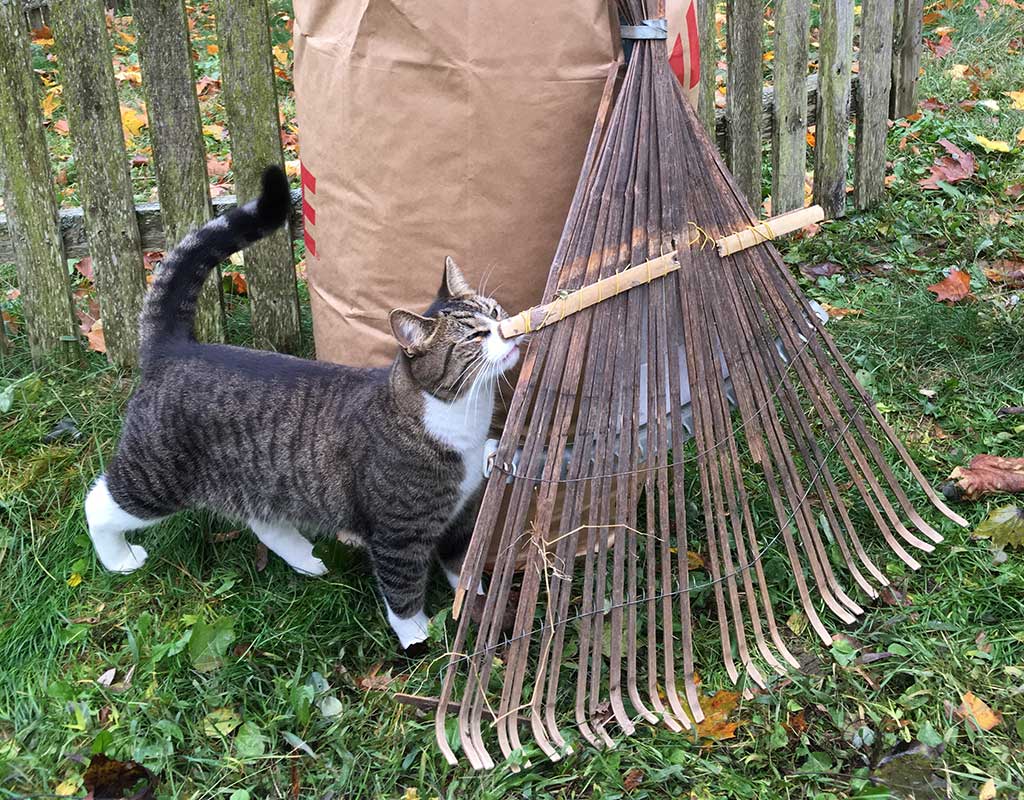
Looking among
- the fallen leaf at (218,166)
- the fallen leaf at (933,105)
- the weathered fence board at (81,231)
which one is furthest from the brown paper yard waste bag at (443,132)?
the fallen leaf at (933,105)

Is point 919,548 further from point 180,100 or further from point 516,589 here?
point 180,100

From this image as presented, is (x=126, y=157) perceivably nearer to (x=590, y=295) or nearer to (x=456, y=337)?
(x=456, y=337)

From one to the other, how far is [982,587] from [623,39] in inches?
55.6

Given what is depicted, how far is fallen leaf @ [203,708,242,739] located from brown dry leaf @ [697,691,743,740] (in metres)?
0.94

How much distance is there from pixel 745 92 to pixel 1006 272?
1082mm

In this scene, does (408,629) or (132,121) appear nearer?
(408,629)

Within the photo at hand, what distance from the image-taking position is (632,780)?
178cm

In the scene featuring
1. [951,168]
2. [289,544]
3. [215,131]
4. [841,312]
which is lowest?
[289,544]

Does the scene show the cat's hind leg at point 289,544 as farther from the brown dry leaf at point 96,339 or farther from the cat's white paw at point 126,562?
the brown dry leaf at point 96,339

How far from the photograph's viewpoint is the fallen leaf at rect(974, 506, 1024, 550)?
217cm

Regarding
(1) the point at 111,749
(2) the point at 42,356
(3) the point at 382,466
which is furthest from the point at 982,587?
(2) the point at 42,356

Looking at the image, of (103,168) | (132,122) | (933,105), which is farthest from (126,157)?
(933,105)

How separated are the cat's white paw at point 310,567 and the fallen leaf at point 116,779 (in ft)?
2.04

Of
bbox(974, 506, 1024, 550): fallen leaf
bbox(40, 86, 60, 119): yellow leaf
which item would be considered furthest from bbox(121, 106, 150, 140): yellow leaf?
bbox(974, 506, 1024, 550): fallen leaf
